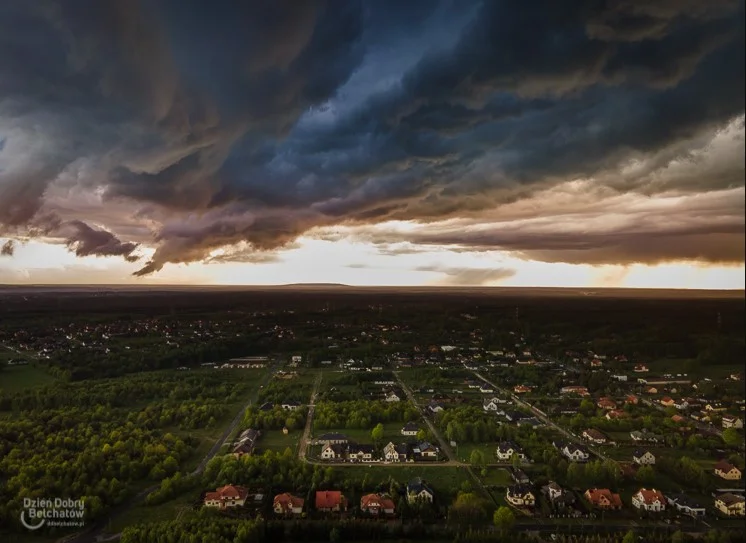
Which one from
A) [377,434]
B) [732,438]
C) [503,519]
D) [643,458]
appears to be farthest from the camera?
[377,434]

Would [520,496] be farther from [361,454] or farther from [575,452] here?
[361,454]

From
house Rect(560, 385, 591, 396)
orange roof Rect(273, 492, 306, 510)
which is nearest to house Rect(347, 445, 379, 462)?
orange roof Rect(273, 492, 306, 510)

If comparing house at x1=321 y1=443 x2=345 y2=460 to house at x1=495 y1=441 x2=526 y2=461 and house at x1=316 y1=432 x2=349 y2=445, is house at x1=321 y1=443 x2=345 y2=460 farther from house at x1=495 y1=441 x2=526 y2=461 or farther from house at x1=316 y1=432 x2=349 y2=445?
house at x1=495 y1=441 x2=526 y2=461

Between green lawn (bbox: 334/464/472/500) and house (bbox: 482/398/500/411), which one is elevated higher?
house (bbox: 482/398/500/411)

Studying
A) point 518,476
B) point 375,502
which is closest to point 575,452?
point 518,476

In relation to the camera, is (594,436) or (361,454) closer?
(361,454)

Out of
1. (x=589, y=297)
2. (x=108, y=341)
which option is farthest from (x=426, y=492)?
(x=108, y=341)

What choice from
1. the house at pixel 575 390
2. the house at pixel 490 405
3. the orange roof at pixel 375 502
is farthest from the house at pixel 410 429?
the house at pixel 575 390
